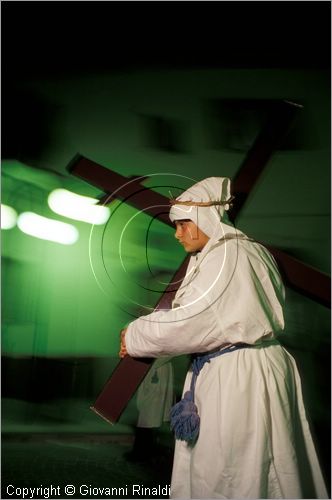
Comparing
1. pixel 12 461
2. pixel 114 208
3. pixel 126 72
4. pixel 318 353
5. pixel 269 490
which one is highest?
pixel 126 72

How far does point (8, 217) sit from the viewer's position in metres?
1.73

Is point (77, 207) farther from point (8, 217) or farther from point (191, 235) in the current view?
point (191, 235)

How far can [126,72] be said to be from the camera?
5.93 ft

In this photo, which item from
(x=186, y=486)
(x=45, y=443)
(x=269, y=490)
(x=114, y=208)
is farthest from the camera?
(x=45, y=443)

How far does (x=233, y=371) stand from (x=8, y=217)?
1253mm

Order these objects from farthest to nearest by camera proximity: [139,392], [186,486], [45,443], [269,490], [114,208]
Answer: [45,443] → [139,392] → [114,208] → [186,486] → [269,490]

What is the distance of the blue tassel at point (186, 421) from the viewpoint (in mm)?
1260

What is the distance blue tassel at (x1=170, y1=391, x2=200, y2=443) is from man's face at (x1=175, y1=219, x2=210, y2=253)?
23.1 inches

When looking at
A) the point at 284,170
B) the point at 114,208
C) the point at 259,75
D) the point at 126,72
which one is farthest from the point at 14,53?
the point at 284,170

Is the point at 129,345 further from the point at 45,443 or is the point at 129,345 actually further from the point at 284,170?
the point at 284,170

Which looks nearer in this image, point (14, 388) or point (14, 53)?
point (14, 53)

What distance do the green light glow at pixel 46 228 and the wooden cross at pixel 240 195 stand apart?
28cm

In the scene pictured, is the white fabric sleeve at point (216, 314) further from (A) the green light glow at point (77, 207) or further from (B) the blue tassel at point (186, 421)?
(A) the green light glow at point (77, 207)

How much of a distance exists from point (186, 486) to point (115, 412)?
369 mm
